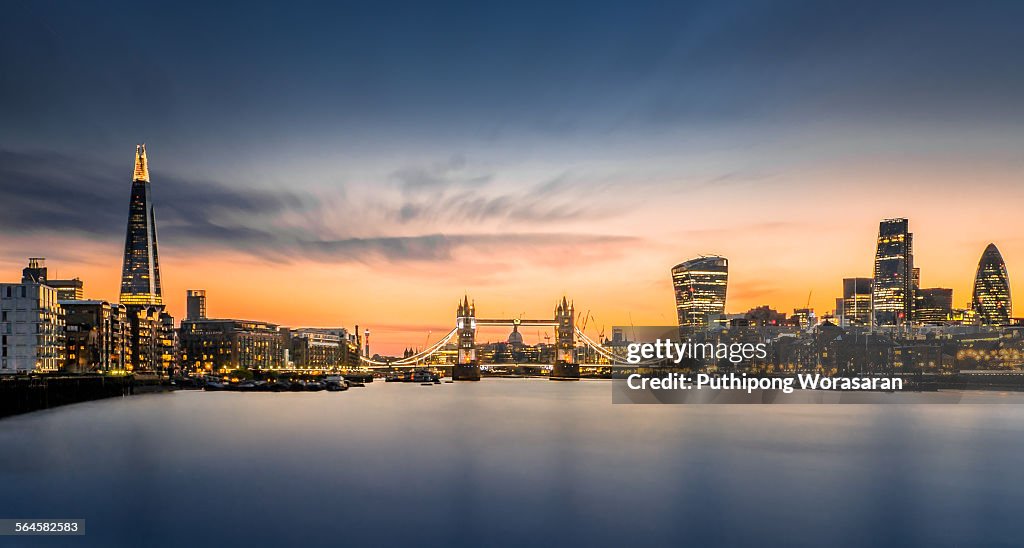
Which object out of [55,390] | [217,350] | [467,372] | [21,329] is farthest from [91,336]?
[467,372]

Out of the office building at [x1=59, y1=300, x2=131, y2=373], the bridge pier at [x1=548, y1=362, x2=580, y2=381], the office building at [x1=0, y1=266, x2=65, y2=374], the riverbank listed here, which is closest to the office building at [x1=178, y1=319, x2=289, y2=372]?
the office building at [x1=59, y1=300, x2=131, y2=373]

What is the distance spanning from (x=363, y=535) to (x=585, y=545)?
5.62 m

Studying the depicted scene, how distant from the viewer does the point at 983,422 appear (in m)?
62.4

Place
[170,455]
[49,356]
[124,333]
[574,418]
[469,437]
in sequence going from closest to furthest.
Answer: [170,455] < [469,437] < [574,418] < [49,356] < [124,333]

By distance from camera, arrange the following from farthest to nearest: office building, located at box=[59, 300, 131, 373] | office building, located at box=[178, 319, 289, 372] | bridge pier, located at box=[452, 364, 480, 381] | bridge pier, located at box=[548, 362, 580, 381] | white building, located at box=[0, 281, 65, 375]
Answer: office building, located at box=[178, 319, 289, 372] < bridge pier, located at box=[548, 362, 580, 381] < bridge pier, located at box=[452, 364, 480, 381] < office building, located at box=[59, 300, 131, 373] < white building, located at box=[0, 281, 65, 375]

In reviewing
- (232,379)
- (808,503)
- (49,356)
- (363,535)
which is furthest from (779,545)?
(232,379)

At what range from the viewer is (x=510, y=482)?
3052 cm

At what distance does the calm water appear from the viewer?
22172 millimetres

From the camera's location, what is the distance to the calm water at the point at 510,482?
72.7 ft

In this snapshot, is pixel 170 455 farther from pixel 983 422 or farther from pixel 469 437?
pixel 983 422

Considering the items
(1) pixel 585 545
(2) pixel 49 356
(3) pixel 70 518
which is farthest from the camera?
(2) pixel 49 356

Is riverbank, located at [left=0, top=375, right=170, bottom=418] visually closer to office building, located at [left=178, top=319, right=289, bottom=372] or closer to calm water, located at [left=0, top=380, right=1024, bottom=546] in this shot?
calm water, located at [left=0, top=380, right=1024, bottom=546]

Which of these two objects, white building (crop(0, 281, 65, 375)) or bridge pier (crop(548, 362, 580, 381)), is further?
bridge pier (crop(548, 362, 580, 381))

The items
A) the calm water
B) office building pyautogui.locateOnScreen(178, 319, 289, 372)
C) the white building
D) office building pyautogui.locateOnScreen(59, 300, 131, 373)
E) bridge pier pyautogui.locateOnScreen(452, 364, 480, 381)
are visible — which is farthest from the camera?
office building pyautogui.locateOnScreen(178, 319, 289, 372)
